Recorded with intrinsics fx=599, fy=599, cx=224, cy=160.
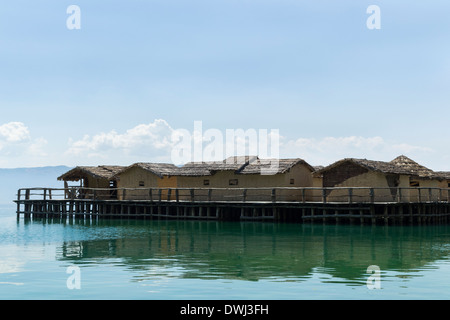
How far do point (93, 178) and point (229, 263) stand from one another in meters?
35.3

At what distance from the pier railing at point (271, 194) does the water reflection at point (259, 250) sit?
109 inches

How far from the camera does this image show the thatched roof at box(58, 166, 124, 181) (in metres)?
52.4

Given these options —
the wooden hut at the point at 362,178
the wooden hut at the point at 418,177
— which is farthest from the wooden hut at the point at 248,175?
the wooden hut at the point at 418,177

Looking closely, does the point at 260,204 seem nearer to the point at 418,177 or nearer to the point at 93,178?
the point at 418,177

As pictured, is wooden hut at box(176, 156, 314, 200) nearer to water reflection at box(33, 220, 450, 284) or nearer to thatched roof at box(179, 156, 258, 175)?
thatched roof at box(179, 156, 258, 175)

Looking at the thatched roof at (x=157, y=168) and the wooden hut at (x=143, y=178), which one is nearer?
the thatched roof at (x=157, y=168)

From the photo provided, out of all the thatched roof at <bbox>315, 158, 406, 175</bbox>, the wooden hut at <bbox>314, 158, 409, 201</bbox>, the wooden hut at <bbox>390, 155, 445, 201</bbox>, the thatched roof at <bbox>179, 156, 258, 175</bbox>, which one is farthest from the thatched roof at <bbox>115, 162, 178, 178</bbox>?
the wooden hut at <bbox>390, 155, 445, 201</bbox>

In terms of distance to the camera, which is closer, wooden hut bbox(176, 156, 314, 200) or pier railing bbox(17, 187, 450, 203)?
pier railing bbox(17, 187, 450, 203)

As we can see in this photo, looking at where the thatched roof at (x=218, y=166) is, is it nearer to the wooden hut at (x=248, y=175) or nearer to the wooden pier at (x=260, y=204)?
the wooden hut at (x=248, y=175)

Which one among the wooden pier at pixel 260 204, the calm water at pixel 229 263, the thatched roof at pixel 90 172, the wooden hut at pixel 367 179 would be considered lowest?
the calm water at pixel 229 263

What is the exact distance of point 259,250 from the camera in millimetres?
26250

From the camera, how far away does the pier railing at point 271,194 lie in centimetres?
4022

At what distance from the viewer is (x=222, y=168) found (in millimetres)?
45812
